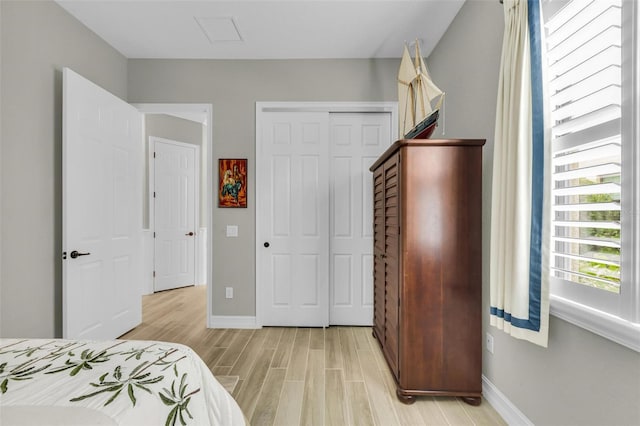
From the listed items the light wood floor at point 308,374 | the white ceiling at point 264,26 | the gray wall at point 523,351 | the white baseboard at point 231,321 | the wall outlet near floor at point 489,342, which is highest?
the white ceiling at point 264,26

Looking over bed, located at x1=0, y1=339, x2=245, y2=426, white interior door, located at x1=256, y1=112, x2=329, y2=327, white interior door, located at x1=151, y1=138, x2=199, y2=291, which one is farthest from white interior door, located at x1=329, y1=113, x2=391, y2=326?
white interior door, located at x1=151, y1=138, x2=199, y2=291

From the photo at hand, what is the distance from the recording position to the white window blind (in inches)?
45.9

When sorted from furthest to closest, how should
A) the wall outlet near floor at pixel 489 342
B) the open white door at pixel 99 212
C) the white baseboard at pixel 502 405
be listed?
the open white door at pixel 99 212 < the wall outlet near floor at pixel 489 342 < the white baseboard at pixel 502 405

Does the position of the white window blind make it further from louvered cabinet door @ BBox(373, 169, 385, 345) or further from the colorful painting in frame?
the colorful painting in frame

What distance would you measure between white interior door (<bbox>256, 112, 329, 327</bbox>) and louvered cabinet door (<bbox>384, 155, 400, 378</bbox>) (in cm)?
100

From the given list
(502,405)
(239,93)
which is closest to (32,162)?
(239,93)

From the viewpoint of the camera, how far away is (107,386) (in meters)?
0.88

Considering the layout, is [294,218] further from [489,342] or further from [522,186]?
[522,186]

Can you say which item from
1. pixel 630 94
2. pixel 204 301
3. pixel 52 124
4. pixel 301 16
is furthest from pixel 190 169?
pixel 630 94

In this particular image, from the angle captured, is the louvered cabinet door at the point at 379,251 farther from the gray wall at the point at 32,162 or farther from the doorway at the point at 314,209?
the gray wall at the point at 32,162

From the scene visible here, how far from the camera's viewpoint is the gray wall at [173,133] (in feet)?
15.0

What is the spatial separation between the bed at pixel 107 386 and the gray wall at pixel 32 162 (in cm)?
120

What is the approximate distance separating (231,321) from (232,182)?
1.44 m

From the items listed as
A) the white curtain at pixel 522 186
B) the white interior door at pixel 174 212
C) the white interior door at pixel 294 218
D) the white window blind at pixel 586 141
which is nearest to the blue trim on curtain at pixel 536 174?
the white curtain at pixel 522 186
